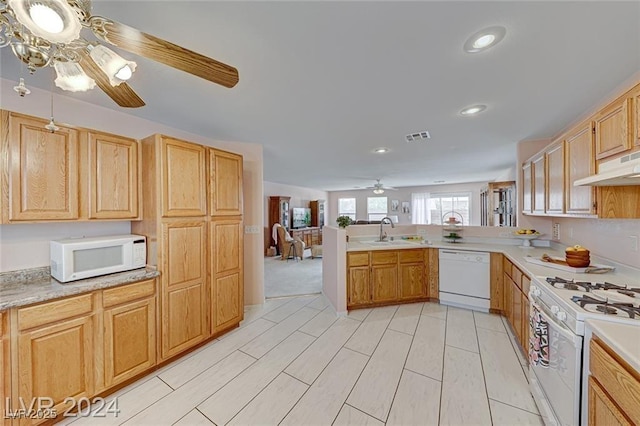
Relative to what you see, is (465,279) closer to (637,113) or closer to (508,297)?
(508,297)

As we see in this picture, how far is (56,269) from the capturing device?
1860mm

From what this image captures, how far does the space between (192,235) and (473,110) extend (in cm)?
295

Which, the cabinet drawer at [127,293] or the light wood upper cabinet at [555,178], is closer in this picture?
the cabinet drawer at [127,293]

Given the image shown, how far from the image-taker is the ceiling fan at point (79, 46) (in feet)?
2.52

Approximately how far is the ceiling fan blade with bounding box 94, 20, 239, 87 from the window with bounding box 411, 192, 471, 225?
8.86 meters

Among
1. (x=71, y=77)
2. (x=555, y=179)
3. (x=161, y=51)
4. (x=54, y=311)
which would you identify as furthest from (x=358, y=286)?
(x=71, y=77)

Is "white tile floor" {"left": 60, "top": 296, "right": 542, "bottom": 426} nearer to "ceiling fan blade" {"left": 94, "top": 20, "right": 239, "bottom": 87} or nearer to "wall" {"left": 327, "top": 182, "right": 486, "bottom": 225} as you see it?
"ceiling fan blade" {"left": 94, "top": 20, "right": 239, "bottom": 87}

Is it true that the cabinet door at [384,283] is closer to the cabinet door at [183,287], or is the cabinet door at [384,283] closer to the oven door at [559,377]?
the oven door at [559,377]

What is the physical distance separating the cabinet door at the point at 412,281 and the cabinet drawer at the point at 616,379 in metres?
2.40

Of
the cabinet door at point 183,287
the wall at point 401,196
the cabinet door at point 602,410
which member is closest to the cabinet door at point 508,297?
the cabinet door at point 602,410

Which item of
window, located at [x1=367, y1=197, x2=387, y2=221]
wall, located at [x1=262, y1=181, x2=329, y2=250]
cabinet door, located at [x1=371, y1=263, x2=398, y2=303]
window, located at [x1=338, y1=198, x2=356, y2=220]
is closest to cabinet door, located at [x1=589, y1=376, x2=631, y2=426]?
cabinet door, located at [x1=371, y1=263, x2=398, y2=303]

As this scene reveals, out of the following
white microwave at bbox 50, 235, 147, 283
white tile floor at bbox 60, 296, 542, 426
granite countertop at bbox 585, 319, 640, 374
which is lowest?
white tile floor at bbox 60, 296, 542, 426

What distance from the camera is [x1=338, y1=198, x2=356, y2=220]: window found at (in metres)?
10.8

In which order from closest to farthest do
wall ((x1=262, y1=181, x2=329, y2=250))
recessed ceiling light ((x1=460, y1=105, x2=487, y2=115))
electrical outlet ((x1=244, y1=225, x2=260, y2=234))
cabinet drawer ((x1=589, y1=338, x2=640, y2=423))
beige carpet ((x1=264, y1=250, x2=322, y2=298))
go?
cabinet drawer ((x1=589, y1=338, x2=640, y2=423)) < recessed ceiling light ((x1=460, y1=105, x2=487, y2=115)) < electrical outlet ((x1=244, y1=225, x2=260, y2=234)) < beige carpet ((x1=264, y1=250, x2=322, y2=298)) < wall ((x1=262, y1=181, x2=329, y2=250))
